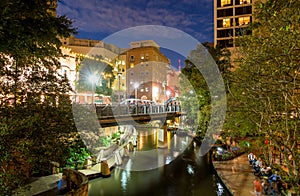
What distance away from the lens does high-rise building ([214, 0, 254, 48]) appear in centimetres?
4716

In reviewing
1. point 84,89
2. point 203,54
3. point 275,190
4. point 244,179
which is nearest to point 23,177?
point 275,190

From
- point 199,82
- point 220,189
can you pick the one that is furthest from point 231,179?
point 199,82

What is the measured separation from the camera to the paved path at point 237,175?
14158 mm

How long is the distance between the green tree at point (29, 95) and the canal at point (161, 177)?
35.5 ft

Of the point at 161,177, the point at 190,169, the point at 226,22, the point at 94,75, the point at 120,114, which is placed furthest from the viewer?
the point at 226,22

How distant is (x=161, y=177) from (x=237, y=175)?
595 cm

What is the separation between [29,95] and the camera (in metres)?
5.94

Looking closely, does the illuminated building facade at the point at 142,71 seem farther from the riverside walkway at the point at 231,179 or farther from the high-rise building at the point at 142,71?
the riverside walkway at the point at 231,179

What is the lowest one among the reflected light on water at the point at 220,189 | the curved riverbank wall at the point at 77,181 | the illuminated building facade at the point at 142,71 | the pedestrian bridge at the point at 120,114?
the reflected light on water at the point at 220,189

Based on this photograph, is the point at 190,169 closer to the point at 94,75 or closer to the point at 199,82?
the point at 199,82

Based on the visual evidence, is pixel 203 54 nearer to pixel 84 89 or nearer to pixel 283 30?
pixel 84 89

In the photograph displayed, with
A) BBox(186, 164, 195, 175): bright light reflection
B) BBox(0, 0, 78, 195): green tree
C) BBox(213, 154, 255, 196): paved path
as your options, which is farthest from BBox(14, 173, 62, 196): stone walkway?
BBox(186, 164, 195, 175): bright light reflection

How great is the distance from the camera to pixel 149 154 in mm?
28812

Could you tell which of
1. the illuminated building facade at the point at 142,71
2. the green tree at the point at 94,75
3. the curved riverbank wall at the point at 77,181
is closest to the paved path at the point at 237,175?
the curved riverbank wall at the point at 77,181
